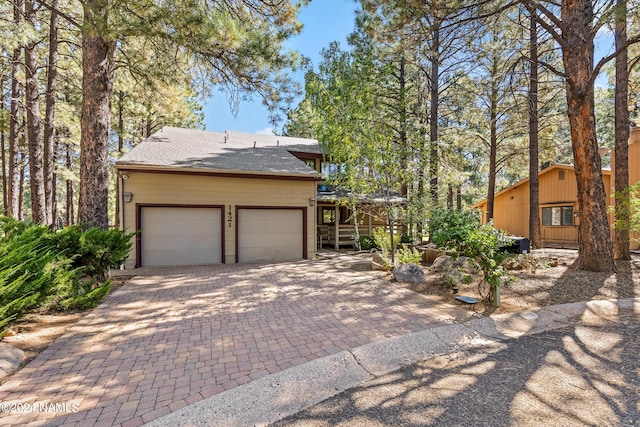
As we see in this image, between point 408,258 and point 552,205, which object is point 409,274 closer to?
point 408,258

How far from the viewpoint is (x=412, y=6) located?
6.16 meters

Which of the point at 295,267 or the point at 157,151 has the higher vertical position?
the point at 157,151

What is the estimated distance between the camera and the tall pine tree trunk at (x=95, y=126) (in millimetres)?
6949

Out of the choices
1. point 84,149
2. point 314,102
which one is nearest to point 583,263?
point 314,102

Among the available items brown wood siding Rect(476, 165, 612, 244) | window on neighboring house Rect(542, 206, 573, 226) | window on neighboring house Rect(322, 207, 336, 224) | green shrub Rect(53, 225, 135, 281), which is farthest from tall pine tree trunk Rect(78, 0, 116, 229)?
window on neighboring house Rect(542, 206, 573, 226)

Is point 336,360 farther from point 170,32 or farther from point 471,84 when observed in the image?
point 471,84

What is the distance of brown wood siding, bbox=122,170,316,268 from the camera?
29.0ft

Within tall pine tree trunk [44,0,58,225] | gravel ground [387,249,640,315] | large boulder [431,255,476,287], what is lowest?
gravel ground [387,249,640,315]

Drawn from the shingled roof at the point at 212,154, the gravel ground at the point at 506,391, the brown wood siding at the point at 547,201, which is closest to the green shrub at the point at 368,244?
the shingled roof at the point at 212,154

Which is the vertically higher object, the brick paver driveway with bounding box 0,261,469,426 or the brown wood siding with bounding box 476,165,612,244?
the brown wood siding with bounding box 476,165,612,244

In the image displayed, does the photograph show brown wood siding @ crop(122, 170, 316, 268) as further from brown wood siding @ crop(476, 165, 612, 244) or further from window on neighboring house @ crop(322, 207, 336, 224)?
brown wood siding @ crop(476, 165, 612, 244)

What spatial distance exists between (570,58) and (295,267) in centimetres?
843

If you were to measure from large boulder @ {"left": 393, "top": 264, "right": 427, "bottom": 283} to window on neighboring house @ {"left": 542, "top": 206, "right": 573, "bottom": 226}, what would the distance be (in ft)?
45.8

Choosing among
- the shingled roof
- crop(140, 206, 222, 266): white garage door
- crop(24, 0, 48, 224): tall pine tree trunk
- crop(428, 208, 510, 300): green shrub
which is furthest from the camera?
crop(24, 0, 48, 224): tall pine tree trunk
